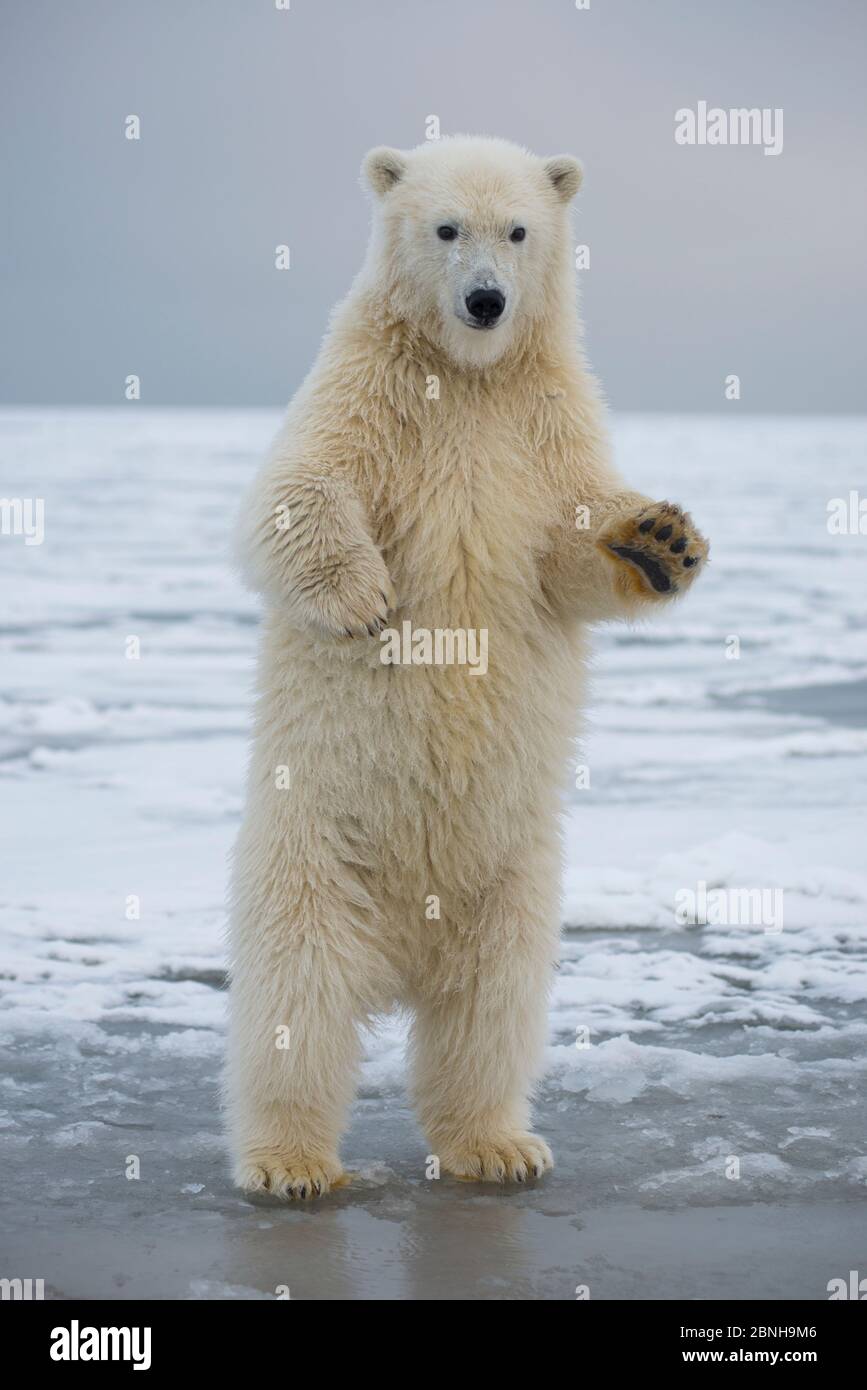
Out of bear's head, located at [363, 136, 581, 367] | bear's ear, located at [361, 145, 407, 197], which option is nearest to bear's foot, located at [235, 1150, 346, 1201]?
bear's head, located at [363, 136, 581, 367]

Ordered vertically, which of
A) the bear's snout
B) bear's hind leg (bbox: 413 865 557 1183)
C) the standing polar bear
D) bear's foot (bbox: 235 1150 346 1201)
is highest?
the bear's snout

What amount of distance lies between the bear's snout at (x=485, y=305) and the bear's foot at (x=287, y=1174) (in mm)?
1879

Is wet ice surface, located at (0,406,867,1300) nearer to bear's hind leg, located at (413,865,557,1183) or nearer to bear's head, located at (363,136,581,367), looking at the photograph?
bear's hind leg, located at (413,865,557,1183)

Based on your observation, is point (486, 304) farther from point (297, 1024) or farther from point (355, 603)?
point (297, 1024)

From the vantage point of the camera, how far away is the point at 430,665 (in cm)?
368

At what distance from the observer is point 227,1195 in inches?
143

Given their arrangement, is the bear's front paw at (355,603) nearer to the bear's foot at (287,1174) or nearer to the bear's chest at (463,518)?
the bear's chest at (463,518)

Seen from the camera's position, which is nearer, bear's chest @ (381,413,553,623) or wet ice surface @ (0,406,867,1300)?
wet ice surface @ (0,406,867,1300)

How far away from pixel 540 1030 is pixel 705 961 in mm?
1667

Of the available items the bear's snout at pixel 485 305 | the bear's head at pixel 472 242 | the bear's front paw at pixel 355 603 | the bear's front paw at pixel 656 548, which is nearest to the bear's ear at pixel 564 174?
the bear's head at pixel 472 242

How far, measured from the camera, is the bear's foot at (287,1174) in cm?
362

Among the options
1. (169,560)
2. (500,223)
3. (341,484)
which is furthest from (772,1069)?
(169,560)

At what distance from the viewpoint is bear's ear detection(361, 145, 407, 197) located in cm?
388

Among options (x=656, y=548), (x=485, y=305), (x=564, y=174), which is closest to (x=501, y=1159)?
(x=656, y=548)
